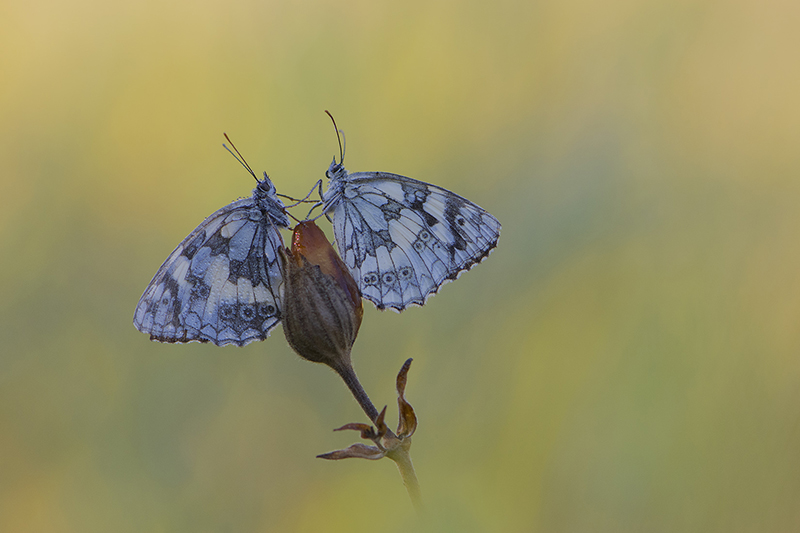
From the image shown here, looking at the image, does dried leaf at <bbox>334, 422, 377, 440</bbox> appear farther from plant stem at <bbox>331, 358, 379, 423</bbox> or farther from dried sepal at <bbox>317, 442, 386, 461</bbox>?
plant stem at <bbox>331, 358, 379, 423</bbox>

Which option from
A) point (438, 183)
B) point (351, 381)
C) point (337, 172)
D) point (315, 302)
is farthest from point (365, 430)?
point (438, 183)

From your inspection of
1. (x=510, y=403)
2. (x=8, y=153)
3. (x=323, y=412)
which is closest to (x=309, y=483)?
(x=323, y=412)

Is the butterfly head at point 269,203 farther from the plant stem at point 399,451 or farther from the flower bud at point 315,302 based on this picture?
the plant stem at point 399,451

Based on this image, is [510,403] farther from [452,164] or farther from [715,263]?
[452,164]

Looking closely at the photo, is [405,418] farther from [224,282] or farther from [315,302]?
[224,282]

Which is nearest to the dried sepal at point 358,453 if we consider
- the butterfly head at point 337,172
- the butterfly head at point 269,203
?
the butterfly head at point 269,203

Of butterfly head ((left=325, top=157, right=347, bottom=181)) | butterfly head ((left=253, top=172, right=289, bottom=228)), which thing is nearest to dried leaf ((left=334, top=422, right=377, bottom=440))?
butterfly head ((left=253, top=172, right=289, bottom=228))

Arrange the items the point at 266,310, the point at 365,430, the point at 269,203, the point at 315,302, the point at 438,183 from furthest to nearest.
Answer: the point at 438,183 < the point at 269,203 < the point at 266,310 < the point at 315,302 < the point at 365,430
